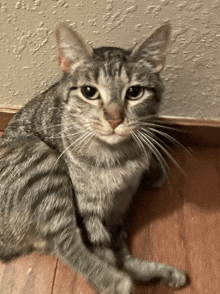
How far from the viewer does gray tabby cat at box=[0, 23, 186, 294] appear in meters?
0.92

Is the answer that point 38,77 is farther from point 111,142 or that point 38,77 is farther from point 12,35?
point 111,142

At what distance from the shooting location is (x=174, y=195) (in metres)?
1.36

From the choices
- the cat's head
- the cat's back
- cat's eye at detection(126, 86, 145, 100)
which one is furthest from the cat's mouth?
the cat's back

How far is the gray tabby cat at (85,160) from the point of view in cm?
92

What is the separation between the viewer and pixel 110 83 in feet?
2.96

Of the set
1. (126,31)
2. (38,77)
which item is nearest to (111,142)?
(126,31)

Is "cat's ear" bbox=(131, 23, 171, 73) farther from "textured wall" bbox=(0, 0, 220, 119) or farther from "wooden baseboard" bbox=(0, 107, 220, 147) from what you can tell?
"wooden baseboard" bbox=(0, 107, 220, 147)

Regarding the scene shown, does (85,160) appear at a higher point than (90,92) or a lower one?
lower

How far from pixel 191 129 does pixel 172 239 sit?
549 millimetres

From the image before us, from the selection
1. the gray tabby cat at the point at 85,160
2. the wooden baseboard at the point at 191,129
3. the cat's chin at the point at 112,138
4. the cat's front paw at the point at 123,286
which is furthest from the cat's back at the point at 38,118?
the cat's front paw at the point at 123,286

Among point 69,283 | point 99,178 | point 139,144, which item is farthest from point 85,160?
point 69,283

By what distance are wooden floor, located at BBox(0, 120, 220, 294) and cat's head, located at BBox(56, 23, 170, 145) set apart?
50 centimetres

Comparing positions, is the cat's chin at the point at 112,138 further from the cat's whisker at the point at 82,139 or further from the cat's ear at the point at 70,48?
the cat's ear at the point at 70,48

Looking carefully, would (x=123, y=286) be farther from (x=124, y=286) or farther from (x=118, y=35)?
(x=118, y=35)
